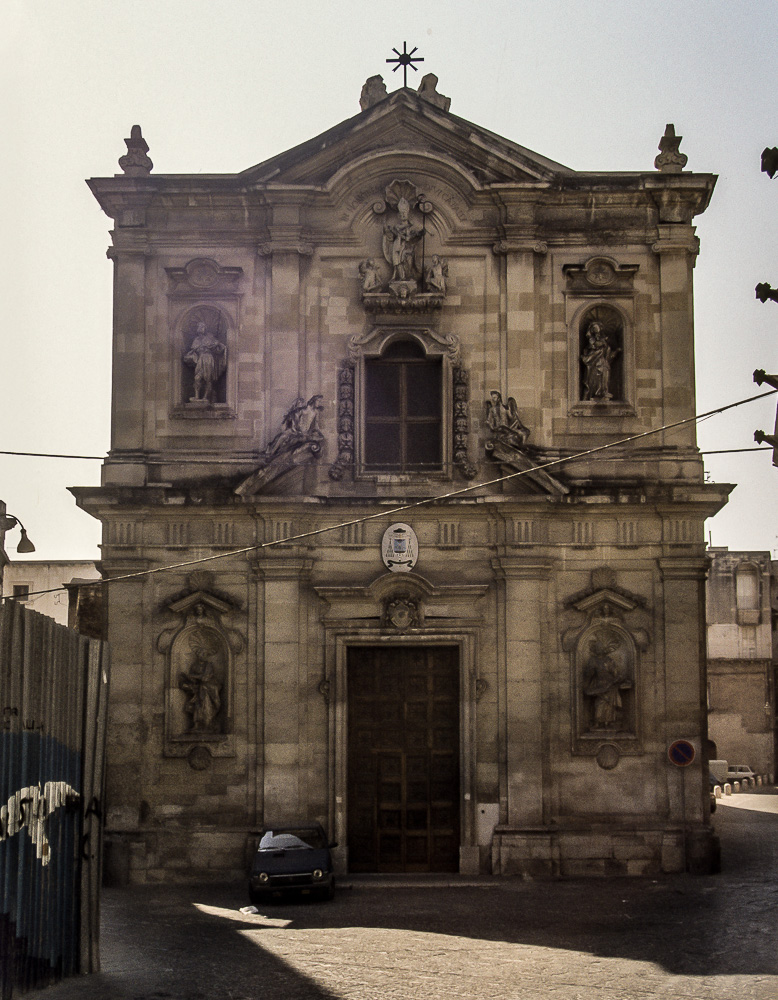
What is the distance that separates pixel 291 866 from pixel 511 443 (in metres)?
8.16

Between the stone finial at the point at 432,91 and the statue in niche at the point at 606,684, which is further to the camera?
the stone finial at the point at 432,91

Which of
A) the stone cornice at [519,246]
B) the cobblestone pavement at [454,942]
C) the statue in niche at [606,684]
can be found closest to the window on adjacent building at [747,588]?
the cobblestone pavement at [454,942]

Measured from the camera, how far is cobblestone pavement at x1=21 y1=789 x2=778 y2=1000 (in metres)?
14.5

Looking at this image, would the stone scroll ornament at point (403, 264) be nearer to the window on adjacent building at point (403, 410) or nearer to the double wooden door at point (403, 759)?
the window on adjacent building at point (403, 410)

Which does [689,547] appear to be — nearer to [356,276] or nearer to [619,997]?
[356,276]

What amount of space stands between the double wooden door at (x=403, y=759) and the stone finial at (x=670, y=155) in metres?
9.70

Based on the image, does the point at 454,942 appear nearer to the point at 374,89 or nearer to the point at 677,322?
the point at 677,322

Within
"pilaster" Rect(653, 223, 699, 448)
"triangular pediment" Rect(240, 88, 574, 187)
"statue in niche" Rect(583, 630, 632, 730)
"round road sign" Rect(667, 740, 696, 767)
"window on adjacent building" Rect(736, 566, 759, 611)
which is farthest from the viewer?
"window on adjacent building" Rect(736, 566, 759, 611)

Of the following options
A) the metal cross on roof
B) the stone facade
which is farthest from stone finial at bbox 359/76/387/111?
the stone facade

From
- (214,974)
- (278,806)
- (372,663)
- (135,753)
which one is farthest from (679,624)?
(214,974)

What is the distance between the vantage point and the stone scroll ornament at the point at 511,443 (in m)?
23.3

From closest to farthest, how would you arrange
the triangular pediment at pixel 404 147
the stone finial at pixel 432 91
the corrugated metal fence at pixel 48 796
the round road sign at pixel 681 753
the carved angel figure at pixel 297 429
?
the corrugated metal fence at pixel 48 796 → the round road sign at pixel 681 753 → the carved angel figure at pixel 297 429 → the triangular pediment at pixel 404 147 → the stone finial at pixel 432 91

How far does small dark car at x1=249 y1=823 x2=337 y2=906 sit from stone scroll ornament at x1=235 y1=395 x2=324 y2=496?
5.94 metres

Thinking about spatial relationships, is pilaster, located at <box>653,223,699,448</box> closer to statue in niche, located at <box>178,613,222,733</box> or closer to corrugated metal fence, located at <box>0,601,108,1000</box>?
statue in niche, located at <box>178,613,222,733</box>
